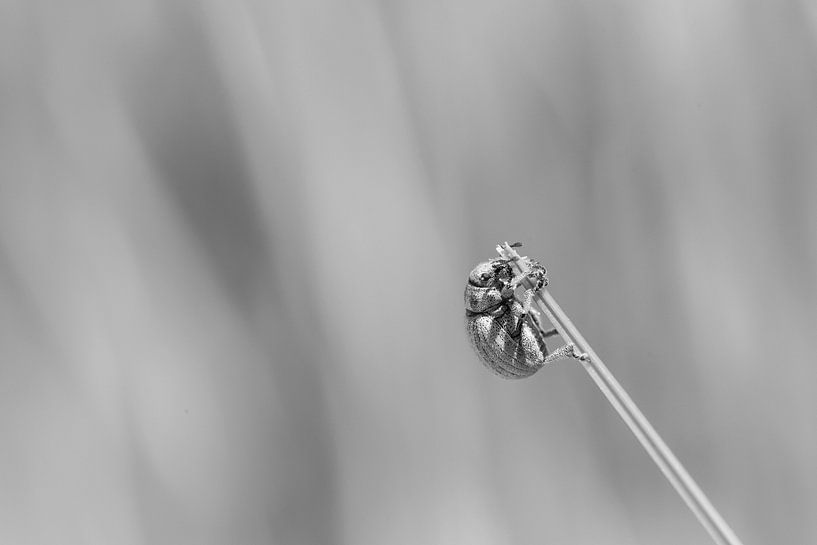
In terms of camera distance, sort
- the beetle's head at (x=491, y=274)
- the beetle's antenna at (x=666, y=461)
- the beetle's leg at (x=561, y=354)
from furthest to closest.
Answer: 1. the beetle's head at (x=491, y=274)
2. the beetle's leg at (x=561, y=354)
3. the beetle's antenna at (x=666, y=461)

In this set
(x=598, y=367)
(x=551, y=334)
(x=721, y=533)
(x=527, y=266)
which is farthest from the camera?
(x=551, y=334)

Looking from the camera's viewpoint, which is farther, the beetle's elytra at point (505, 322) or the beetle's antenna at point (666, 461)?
the beetle's elytra at point (505, 322)

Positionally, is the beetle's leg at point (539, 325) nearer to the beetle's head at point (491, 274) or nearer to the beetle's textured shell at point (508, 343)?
the beetle's textured shell at point (508, 343)

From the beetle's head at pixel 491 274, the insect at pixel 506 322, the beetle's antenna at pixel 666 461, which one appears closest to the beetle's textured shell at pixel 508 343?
the insect at pixel 506 322

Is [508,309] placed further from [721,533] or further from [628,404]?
[721,533]

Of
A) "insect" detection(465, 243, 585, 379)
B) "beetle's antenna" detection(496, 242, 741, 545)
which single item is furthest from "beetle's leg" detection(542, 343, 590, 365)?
"beetle's antenna" detection(496, 242, 741, 545)

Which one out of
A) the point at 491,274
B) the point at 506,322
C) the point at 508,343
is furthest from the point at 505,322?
the point at 491,274

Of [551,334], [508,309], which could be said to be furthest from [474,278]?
[551,334]

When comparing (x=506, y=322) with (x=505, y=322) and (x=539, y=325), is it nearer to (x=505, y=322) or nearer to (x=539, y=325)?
(x=505, y=322)
